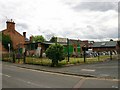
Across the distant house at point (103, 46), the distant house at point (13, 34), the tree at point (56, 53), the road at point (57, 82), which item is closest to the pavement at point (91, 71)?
the road at point (57, 82)

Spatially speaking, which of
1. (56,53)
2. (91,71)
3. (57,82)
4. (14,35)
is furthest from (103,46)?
(57,82)

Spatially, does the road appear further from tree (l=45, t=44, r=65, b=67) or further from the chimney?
the chimney

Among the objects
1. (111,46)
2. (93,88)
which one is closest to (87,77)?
(93,88)

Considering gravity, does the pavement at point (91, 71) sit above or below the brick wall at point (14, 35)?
below

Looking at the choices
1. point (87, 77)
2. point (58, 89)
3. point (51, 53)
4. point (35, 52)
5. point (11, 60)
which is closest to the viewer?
point (58, 89)

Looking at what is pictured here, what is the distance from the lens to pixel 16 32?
56156 mm

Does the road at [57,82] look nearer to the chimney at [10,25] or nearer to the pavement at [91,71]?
the pavement at [91,71]

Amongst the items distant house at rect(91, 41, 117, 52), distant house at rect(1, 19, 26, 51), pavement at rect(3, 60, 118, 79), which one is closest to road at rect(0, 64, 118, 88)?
pavement at rect(3, 60, 118, 79)

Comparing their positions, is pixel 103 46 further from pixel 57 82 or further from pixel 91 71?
pixel 57 82

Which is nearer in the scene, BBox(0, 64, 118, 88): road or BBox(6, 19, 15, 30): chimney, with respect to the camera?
BBox(0, 64, 118, 88): road

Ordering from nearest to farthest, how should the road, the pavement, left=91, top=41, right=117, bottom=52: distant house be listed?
the road
the pavement
left=91, top=41, right=117, bottom=52: distant house

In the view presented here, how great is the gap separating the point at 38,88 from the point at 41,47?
3304cm

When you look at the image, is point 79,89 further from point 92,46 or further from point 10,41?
point 92,46

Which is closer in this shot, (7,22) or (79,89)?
(79,89)
